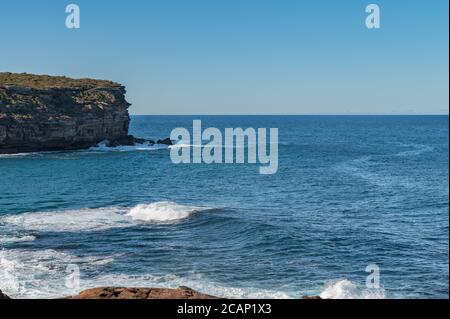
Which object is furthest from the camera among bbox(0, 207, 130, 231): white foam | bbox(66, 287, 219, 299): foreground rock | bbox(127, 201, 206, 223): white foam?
bbox(127, 201, 206, 223): white foam

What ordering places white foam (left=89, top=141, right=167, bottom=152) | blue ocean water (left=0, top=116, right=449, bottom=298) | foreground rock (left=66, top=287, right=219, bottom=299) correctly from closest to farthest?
1. foreground rock (left=66, top=287, right=219, bottom=299)
2. blue ocean water (left=0, top=116, right=449, bottom=298)
3. white foam (left=89, top=141, right=167, bottom=152)

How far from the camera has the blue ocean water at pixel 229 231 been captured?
23.5 meters

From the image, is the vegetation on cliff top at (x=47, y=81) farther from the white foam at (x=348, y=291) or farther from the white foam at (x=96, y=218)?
the white foam at (x=348, y=291)

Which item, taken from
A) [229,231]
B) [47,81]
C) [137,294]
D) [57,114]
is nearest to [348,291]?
[137,294]

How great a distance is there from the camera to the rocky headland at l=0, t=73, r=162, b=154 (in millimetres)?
83750

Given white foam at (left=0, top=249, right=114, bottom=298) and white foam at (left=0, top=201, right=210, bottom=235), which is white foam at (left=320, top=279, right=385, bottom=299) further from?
white foam at (left=0, top=201, right=210, bottom=235)

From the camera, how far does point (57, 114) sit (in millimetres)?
88750

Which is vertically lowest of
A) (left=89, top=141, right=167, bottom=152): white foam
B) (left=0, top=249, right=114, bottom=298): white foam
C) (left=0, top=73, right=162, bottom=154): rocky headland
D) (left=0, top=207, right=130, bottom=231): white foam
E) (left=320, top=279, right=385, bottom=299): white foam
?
(left=320, top=279, right=385, bottom=299): white foam

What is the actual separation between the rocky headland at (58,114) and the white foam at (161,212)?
49.9 m

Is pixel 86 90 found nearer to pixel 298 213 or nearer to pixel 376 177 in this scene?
pixel 376 177

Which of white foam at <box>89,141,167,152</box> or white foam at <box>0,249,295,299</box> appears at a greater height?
white foam at <box>89,141,167,152</box>

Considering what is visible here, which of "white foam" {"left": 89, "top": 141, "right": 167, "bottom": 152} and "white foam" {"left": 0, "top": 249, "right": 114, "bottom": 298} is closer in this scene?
"white foam" {"left": 0, "top": 249, "right": 114, "bottom": 298}

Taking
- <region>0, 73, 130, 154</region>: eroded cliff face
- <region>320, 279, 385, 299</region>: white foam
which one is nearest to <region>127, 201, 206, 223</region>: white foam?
<region>320, 279, 385, 299</region>: white foam
